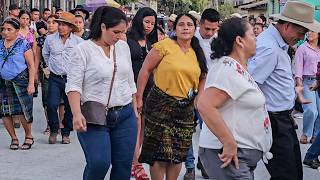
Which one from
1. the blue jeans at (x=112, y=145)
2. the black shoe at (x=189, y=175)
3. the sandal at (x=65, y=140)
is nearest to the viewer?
the blue jeans at (x=112, y=145)

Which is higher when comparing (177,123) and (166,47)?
(166,47)

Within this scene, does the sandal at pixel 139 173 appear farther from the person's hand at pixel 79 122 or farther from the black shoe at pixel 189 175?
the person's hand at pixel 79 122

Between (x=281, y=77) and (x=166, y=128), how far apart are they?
4.18ft

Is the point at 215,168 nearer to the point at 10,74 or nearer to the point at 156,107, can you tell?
the point at 156,107

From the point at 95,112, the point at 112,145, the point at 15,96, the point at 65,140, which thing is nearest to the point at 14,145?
the point at 15,96

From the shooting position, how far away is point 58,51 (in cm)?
879

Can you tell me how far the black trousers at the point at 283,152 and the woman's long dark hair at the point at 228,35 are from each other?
1.07 m

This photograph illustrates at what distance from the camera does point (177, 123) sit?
18.6 feet

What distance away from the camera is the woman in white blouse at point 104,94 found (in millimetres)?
4809

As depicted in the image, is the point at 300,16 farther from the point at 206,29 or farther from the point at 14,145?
the point at 14,145

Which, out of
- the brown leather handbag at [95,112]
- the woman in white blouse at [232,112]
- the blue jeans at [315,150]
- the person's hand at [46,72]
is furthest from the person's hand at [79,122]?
the person's hand at [46,72]

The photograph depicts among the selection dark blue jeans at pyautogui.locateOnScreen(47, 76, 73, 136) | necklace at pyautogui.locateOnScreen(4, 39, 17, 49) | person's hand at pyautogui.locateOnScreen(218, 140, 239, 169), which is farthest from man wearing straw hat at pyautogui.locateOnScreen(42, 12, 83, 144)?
person's hand at pyautogui.locateOnScreen(218, 140, 239, 169)

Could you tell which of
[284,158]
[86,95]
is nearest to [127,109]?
[86,95]

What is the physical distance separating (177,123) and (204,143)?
172 centimetres
